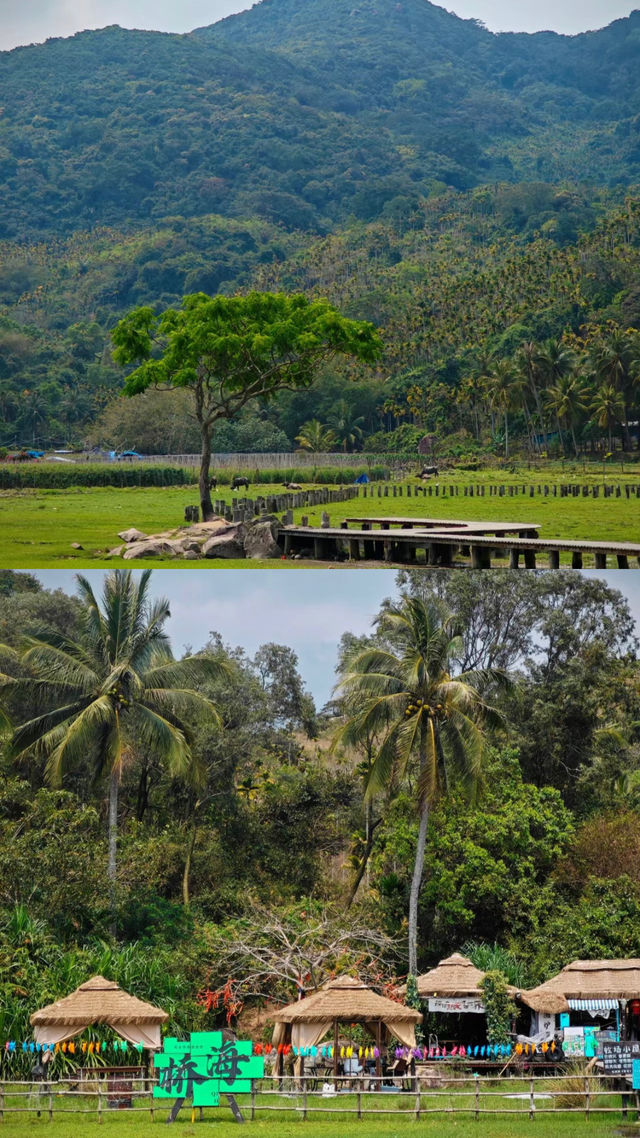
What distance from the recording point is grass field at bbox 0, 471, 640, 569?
2906 cm

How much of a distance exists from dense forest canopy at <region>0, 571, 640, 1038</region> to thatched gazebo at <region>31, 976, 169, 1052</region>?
136cm

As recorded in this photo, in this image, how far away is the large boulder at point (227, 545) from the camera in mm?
28250

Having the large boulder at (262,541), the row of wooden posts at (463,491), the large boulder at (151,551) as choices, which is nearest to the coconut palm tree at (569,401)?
the row of wooden posts at (463,491)

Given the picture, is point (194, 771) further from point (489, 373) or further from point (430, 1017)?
point (489, 373)

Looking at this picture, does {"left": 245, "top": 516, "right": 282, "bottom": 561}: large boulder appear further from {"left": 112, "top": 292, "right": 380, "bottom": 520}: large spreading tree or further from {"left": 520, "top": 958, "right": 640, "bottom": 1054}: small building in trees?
{"left": 520, "top": 958, "right": 640, "bottom": 1054}: small building in trees

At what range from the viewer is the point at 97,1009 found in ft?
67.7

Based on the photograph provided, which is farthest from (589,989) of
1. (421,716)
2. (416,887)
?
(421,716)

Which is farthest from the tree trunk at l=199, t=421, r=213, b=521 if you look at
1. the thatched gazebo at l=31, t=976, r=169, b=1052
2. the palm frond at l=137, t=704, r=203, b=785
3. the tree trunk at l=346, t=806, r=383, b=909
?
the thatched gazebo at l=31, t=976, r=169, b=1052

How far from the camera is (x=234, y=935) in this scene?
2533 cm

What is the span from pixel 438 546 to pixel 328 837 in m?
8.16

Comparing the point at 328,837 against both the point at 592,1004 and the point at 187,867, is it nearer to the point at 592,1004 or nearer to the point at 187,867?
the point at 187,867

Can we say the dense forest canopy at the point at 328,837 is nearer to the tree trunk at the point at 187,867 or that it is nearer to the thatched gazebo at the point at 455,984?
the tree trunk at the point at 187,867

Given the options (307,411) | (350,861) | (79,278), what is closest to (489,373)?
(307,411)

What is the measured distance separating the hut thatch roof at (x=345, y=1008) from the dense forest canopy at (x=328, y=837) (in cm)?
298
